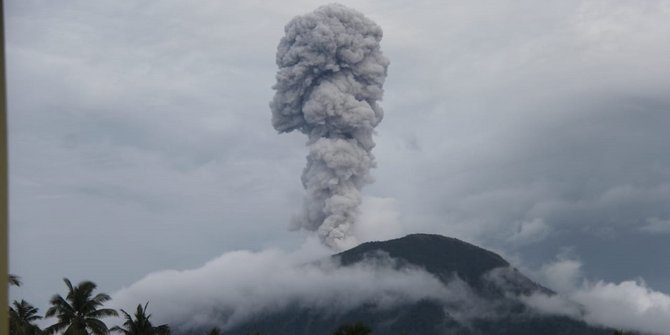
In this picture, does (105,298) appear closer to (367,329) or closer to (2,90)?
(367,329)

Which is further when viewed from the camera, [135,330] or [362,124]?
[362,124]

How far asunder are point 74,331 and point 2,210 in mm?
46213

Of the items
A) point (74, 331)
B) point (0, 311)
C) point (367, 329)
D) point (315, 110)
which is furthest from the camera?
point (315, 110)

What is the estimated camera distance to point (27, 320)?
56750mm

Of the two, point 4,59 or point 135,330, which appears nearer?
point 4,59

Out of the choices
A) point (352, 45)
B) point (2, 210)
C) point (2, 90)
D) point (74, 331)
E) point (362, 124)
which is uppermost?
point (352, 45)

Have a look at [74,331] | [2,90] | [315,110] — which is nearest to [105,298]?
[74,331]

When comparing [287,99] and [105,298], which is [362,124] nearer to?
[287,99]

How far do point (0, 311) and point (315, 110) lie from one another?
512 ft

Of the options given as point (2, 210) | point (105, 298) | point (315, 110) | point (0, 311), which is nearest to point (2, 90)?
point (2, 210)

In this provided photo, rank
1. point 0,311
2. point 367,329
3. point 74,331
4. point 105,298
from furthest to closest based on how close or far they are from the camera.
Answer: point 367,329 < point 105,298 < point 74,331 < point 0,311

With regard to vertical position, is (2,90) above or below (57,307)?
below

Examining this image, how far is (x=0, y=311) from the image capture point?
10.7 feet

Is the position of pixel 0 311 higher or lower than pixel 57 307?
lower
